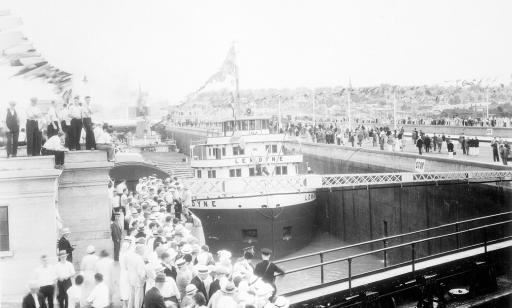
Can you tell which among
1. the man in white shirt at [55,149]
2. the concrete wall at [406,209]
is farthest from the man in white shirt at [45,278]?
the concrete wall at [406,209]

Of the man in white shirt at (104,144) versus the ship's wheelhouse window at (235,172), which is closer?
the man in white shirt at (104,144)

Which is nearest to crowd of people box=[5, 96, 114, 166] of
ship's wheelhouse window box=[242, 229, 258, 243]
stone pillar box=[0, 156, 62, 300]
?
stone pillar box=[0, 156, 62, 300]

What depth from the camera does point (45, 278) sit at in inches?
327

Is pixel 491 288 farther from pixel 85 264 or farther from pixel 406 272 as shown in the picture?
pixel 85 264

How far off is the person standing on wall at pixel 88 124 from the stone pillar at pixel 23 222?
2.68 meters

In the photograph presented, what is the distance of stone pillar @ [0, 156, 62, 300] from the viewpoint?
9.38 metres

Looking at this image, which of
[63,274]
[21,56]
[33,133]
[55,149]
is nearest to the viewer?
[63,274]

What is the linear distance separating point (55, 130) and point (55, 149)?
3.64ft

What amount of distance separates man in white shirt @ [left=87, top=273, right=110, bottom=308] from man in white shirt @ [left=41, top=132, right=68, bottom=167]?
179 inches

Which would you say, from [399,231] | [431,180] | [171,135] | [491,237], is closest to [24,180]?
[491,237]

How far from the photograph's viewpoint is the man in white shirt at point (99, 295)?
24.4 ft

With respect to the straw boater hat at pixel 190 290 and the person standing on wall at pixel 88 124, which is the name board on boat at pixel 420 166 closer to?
the person standing on wall at pixel 88 124

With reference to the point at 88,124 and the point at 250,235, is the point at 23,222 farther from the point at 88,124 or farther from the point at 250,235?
the point at 250,235

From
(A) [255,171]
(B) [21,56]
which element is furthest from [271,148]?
(B) [21,56]
